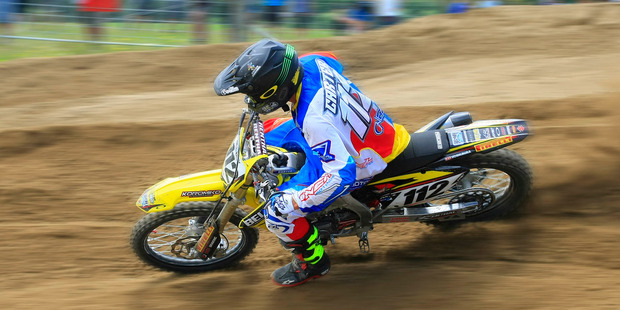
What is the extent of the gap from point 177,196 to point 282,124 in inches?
37.2

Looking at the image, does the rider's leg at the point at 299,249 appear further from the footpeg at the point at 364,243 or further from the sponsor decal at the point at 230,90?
the sponsor decal at the point at 230,90

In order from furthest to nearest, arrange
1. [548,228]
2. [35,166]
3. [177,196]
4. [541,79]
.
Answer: [541,79], [35,166], [548,228], [177,196]

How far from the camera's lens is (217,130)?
6.72m

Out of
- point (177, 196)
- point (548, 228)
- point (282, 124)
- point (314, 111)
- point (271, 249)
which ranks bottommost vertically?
point (271, 249)

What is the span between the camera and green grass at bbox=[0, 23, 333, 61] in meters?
9.24

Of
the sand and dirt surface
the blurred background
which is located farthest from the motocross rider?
the blurred background

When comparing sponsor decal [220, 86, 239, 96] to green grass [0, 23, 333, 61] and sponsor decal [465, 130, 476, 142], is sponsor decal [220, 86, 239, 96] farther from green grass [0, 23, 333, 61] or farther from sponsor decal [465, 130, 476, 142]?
green grass [0, 23, 333, 61]

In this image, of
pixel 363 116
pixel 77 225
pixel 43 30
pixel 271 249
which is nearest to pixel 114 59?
pixel 43 30

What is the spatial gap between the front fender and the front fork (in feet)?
0.35

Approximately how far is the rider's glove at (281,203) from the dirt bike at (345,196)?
0.07 metres

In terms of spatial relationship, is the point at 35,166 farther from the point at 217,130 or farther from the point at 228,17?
the point at 228,17

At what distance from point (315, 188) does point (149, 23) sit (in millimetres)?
6479

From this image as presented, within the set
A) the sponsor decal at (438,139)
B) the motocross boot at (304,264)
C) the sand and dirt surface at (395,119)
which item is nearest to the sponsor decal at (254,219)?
the motocross boot at (304,264)

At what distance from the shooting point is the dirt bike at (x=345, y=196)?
4172mm
